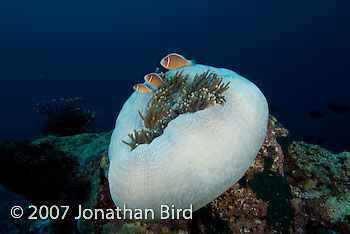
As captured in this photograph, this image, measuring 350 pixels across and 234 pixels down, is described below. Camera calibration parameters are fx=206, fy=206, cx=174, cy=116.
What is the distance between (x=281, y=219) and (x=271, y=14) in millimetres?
66389

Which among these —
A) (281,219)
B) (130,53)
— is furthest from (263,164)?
(130,53)

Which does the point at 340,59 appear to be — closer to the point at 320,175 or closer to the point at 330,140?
the point at 330,140

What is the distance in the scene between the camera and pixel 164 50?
60406 mm

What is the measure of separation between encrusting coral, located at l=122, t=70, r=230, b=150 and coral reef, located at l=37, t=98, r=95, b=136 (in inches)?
166

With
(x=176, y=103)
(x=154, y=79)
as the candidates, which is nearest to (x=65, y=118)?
(x=154, y=79)

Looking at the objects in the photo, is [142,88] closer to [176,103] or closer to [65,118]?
[176,103]

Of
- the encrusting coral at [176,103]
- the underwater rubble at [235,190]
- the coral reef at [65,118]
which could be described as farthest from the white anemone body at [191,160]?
the coral reef at [65,118]

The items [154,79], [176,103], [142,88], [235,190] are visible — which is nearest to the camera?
[235,190]

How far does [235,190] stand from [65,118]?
5.37 m

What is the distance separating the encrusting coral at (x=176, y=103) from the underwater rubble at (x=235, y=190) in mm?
913

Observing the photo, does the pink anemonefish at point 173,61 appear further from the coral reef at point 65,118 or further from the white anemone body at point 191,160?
the coral reef at point 65,118

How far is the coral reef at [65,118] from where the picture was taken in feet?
19.2

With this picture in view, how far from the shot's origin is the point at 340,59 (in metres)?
41.1

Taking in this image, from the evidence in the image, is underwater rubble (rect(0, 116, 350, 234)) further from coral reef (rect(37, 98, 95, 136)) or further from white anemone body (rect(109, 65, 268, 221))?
coral reef (rect(37, 98, 95, 136))
